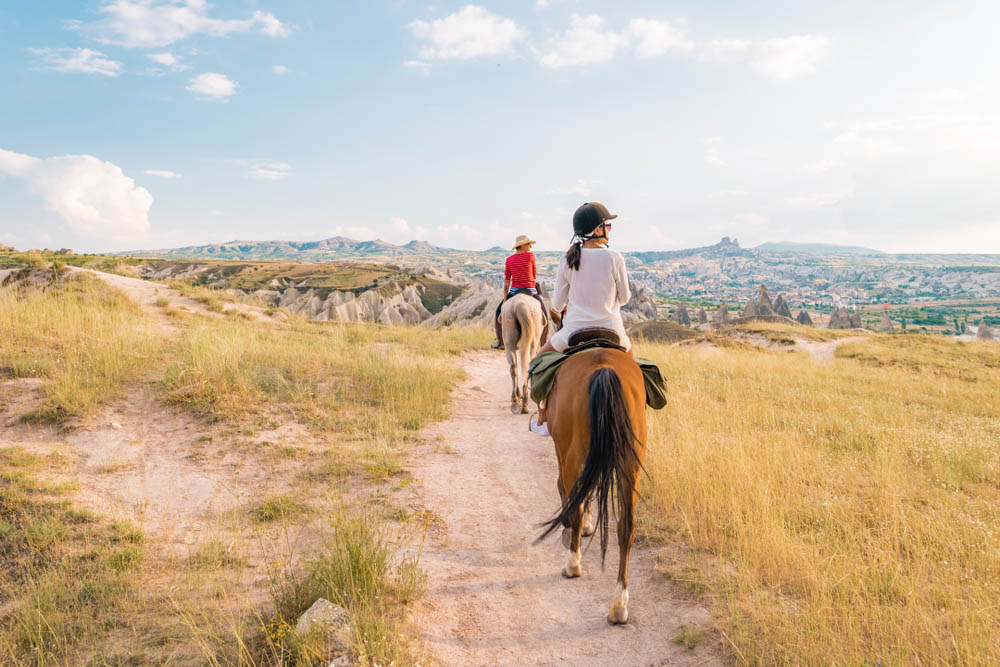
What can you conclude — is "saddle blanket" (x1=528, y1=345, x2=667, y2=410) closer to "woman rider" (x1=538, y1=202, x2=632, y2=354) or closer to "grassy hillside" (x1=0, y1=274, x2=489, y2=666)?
"woman rider" (x1=538, y1=202, x2=632, y2=354)

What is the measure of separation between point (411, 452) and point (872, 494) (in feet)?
20.9

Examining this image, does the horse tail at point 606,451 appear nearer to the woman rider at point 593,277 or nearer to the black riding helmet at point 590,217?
the woman rider at point 593,277

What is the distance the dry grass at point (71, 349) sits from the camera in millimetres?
7730

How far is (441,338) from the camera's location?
18.6m

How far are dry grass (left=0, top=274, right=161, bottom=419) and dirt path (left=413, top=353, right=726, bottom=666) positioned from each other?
564cm

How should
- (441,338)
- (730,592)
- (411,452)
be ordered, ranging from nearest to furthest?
(730,592)
(411,452)
(441,338)

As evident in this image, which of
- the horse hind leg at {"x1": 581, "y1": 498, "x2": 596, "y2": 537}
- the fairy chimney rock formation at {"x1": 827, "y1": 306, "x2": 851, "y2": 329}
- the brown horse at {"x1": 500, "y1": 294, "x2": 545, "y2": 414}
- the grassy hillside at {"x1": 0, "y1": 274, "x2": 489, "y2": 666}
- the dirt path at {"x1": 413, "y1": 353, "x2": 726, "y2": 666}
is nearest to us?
the grassy hillside at {"x1": 0, "y1": 274, "x2": 489, "y2": 666}

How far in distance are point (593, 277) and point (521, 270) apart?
17.8 ft

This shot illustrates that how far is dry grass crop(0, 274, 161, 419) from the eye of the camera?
7.73 metres

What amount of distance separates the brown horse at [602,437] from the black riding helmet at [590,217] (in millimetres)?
1358

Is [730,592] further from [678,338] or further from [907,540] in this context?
[678,338]

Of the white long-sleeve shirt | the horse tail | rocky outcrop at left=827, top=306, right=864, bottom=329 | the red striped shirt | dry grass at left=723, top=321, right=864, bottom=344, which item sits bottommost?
rocky outcrop at left=827, top=306, right=864, bottom=329

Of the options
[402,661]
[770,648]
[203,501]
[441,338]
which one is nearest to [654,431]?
[770,648]

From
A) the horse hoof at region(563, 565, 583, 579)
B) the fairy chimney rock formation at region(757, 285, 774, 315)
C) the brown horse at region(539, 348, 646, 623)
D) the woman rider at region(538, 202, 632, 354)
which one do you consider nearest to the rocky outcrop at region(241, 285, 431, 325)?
the fairy chimney rock formation at region(757, 285, 774, 315)
